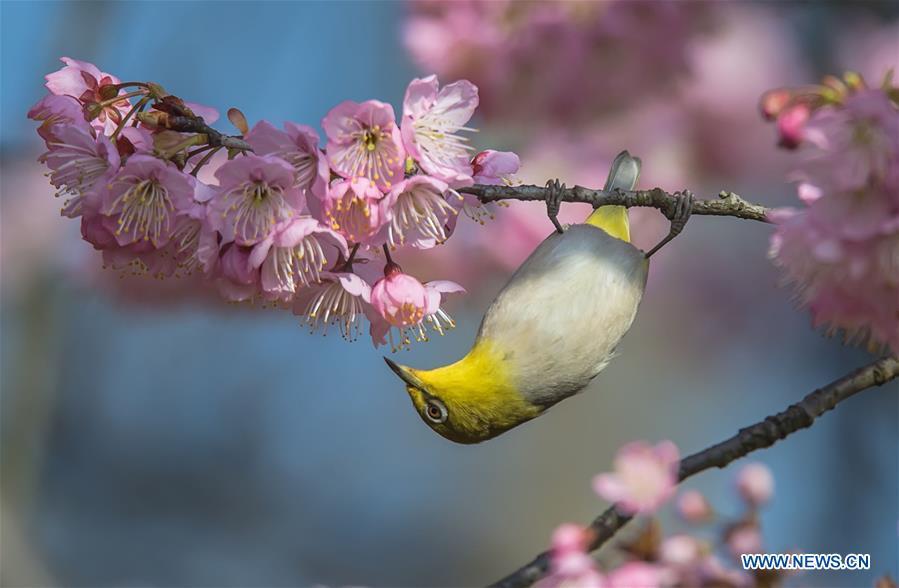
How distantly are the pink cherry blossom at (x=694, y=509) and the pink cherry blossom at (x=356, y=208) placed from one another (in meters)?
0.69

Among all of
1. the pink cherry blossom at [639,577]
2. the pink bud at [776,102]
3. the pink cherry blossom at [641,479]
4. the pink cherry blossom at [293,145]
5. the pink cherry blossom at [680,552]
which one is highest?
the pink cherry blossom at [293,145]

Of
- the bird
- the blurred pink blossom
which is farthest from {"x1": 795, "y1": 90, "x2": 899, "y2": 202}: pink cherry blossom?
the bird

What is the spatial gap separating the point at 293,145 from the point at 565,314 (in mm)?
914

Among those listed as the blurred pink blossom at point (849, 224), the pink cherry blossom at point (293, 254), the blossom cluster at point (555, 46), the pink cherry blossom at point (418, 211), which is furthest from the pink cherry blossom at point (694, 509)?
the blossom cluster at point (555, 46)

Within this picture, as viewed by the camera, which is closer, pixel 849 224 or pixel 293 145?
pixel 849 224

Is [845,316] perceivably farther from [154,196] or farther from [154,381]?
[154,381]

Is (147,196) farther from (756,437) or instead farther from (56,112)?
(756,437)

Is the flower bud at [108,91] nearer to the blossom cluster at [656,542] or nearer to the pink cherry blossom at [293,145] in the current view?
the pink cherry blossom at [293,145]

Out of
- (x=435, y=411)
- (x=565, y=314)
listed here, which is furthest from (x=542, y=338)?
(x=435, y=411)

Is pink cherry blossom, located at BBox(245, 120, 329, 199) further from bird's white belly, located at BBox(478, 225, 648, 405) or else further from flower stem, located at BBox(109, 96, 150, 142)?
bird's white belly, located at BBox(478, 225, 648, 405)

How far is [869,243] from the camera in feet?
5.18

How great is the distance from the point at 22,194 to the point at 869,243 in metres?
4.73

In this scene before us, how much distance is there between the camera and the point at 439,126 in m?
1.90

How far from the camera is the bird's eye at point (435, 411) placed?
8.60 ft
